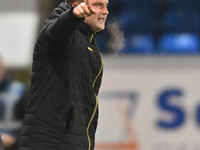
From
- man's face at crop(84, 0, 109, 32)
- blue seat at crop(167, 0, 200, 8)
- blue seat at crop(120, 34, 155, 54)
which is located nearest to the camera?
man's face at crop(84, 0, 109, 32)

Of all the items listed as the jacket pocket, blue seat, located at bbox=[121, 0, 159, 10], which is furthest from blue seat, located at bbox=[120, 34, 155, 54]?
the jacket pocket

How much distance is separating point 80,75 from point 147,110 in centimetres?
280

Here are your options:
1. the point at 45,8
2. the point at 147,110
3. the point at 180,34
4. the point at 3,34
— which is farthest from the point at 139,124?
the point at 3,34

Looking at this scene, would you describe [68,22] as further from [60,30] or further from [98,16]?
[98,16]

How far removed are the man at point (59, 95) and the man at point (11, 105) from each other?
88.6 inches

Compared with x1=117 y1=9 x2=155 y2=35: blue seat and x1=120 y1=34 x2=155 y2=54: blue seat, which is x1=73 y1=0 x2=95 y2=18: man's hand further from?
x1=117 y1=9 x2=155 y2=35: blue seat

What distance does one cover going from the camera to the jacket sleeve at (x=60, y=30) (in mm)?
2332

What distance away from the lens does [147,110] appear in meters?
5.32

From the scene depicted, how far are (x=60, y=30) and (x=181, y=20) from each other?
374 cm

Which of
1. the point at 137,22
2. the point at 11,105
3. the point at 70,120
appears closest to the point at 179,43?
the point at 137,22

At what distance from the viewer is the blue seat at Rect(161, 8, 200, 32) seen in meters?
5.83

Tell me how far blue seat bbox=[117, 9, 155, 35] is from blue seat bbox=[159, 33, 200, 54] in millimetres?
221

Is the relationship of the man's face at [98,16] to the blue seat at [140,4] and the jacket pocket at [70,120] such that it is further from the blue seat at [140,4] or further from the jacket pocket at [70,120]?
the blue seat at [140,4]

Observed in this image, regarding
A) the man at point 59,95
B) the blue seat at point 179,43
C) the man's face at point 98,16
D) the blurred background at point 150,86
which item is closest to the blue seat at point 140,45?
the blurred background at point 150,86
